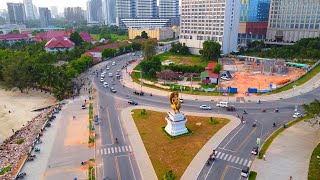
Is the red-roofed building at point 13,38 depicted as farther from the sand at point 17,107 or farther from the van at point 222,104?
the van at point 222,104

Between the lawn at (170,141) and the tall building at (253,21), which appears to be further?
the tall building at (253,21)

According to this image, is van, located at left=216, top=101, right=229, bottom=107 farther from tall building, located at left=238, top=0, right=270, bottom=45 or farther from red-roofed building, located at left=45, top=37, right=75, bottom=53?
tall building, located at left=238, top=0, right=270, bottom=45

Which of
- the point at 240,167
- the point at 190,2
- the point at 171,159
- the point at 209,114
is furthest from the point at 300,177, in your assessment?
the point at 190,2

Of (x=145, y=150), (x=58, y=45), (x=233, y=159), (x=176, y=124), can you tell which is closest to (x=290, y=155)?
(x=233, y=159)

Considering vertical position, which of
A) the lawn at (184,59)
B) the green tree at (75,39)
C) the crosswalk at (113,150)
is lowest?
the crosswalk at (113,150)

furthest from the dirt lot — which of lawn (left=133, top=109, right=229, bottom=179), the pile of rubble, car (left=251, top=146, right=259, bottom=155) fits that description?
the pile of rubble

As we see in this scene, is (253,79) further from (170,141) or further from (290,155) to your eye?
(170,141)

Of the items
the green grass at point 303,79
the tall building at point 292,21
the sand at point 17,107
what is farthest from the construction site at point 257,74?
the sand at point 17,107
